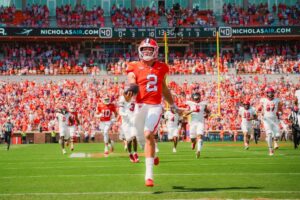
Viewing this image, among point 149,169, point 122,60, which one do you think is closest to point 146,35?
point 122,60

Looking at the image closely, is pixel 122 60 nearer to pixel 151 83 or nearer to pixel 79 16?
pixel 79 16

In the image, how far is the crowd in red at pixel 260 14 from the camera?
54.5 metres

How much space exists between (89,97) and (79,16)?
41.8 feet

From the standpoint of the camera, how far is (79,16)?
2160 inches

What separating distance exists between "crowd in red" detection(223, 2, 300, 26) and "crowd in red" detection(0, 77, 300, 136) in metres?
8.83

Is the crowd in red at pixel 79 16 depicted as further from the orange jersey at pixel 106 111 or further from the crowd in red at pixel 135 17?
the orange jersey at pixel 106 111

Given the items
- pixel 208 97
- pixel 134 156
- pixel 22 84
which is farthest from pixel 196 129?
pixel 22 84

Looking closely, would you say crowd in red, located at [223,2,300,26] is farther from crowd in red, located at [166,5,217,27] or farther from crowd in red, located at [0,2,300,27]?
crowd in red, located at [166,5,217,27]

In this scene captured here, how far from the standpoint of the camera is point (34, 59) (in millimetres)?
51719

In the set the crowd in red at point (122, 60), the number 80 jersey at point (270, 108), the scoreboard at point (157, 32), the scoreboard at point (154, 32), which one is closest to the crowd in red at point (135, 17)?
the scoreboard at point (154, 32)

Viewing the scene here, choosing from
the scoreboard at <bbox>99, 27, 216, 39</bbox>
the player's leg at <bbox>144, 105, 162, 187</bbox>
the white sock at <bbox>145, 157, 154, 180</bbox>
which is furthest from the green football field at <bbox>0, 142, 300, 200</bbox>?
the scoreboard at <bbox>99, 27, 216, 39</bbox>

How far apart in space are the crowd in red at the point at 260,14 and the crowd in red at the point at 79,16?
12097mm

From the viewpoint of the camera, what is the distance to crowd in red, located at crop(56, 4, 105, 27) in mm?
54031

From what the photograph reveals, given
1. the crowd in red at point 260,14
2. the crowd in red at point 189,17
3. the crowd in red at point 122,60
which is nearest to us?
the crowd in red at point 122,60
